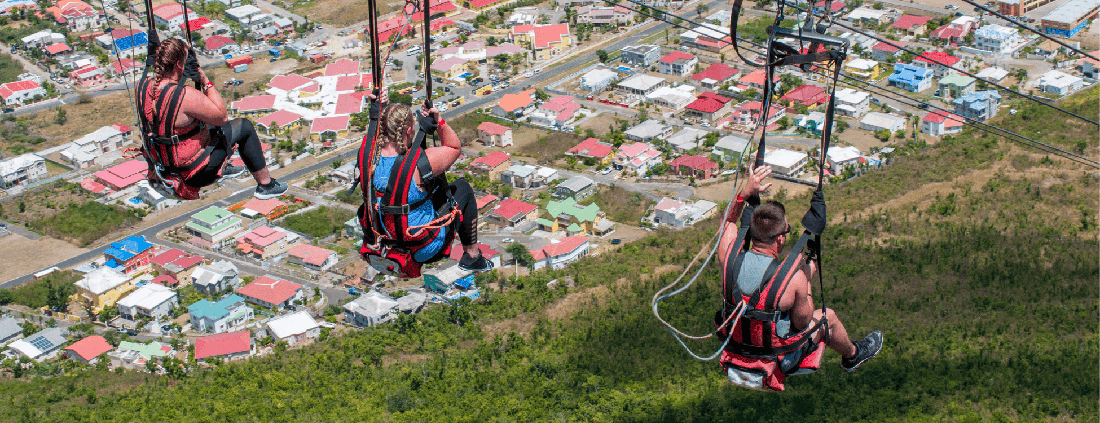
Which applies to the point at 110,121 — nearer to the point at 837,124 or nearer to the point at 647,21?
the point at 647,21

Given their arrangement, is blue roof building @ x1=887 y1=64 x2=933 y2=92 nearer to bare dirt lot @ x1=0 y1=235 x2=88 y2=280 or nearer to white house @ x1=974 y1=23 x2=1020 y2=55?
white house @ x1=974 y1=23 x2=1020 y2=55

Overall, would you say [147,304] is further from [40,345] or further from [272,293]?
[272,293]

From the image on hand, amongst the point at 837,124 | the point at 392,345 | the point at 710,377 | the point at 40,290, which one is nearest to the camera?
the point at 710,377

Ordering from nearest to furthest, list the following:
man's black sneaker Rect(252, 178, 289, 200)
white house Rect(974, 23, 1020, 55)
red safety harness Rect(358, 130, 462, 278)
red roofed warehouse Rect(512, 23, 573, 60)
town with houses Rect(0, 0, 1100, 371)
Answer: red safety harness Rect(358, 130, 462, 278) < man's black sneaker Rect(252, 178, 289, 200) < town with houses Rect(0, 0, 1100, 371) < white house Rect(974, 23, 1020, 55) < red roofed warehouse Rect(512, 23, 573, 60)

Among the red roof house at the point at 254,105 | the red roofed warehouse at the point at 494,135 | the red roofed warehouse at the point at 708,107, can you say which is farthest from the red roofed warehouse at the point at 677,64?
the red roof house at the point at 254,105

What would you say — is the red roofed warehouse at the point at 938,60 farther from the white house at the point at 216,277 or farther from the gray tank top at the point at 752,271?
the gray tank top at the point at 752,271

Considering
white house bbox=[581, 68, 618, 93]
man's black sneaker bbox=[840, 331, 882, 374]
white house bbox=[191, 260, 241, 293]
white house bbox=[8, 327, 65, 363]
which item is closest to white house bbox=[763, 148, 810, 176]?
white house bbox=[581, 68, 618, 93]

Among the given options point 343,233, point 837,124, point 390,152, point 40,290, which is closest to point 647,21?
point 837,124
